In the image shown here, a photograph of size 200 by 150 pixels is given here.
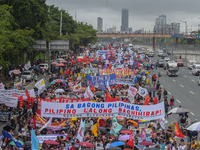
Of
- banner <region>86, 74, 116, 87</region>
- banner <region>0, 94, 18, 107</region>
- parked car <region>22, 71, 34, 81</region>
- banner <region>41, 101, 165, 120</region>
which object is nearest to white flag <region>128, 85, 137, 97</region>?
banner <region>86, 74, 116, 87</region>

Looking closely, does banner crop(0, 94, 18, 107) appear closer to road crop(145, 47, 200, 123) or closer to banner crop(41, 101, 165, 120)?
banner crop(41, 101, 165, 120)

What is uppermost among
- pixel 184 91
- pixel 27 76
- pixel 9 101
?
pixel 9 101

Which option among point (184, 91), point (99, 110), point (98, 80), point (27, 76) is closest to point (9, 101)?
point (99, 110)

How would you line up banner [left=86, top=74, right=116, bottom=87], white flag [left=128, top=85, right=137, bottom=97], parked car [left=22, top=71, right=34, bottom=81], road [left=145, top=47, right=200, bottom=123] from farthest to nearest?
parked car [left=22, top=71, right=34, bottom=81] → banner [left=86, top=74, right=116, bottom=87] → road [left=145, top=47, right=200, bottom=123] → white flag [left=128, top=85, right=137, bottom=97]

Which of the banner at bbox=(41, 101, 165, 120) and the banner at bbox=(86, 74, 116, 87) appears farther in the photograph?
the banner at bbox=(86, 74, 116, 87)

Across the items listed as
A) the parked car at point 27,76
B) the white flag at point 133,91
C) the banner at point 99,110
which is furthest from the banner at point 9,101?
the parked car at point 27,76

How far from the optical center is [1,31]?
1176 inches

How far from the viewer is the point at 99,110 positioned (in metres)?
17.4

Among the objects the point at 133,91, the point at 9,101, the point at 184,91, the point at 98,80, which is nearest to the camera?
the point at 9,101

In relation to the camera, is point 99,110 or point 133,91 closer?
point 99,110

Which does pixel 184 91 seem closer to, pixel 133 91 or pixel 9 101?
pixel 133 91

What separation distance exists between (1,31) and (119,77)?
40.6ft

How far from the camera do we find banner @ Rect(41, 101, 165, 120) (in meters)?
17.1

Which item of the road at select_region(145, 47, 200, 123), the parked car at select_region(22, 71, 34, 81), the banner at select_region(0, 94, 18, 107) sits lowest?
the road at select_region(145, 47, 200, 123)
